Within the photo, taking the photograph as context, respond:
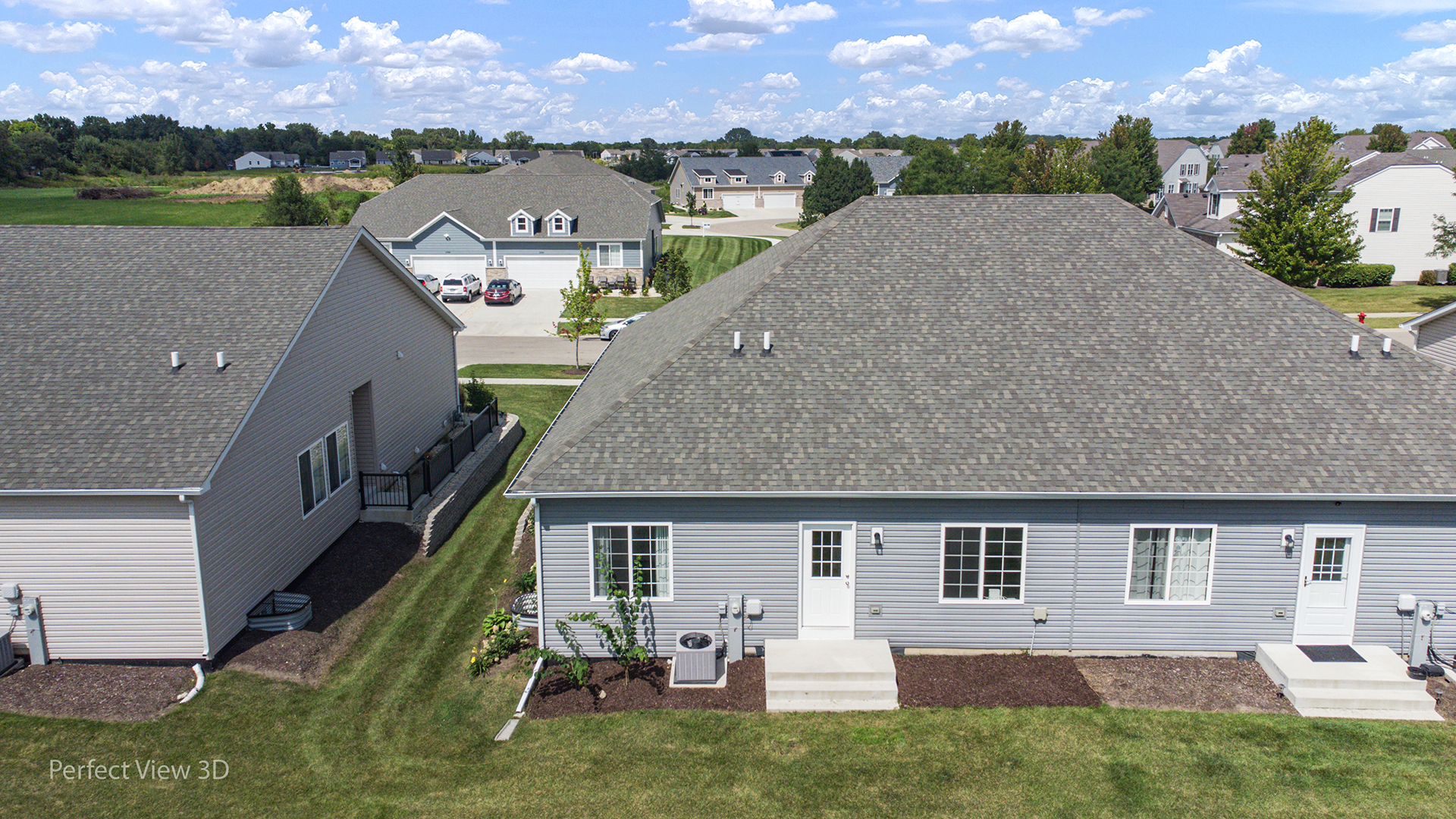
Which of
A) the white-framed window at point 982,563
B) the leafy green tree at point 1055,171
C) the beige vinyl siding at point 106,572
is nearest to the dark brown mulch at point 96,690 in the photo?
the beige vinyl siding at point 106,572

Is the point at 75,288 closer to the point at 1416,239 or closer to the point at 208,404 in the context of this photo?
the point at 208,404

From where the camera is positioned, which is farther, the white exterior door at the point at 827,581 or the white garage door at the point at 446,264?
the white garage door at the point at 446,264

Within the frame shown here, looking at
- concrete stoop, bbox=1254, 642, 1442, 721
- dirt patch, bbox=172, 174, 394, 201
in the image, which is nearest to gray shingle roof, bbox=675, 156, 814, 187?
dirt patch, bbox=172, 174, 394, 201

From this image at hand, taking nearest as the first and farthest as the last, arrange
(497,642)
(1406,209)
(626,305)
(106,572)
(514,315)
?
(106,572), (497,642), (514,315), (626,305), (1406,209)

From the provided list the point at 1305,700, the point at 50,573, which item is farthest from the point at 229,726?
the point at 1305,700

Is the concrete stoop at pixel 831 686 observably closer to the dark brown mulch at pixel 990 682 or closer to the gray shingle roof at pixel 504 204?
the dark brown mulch at pixel 990 682

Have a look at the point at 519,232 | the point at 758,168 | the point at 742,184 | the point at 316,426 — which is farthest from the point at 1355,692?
the point at 758,168

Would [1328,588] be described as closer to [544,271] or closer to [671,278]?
[671,278]
